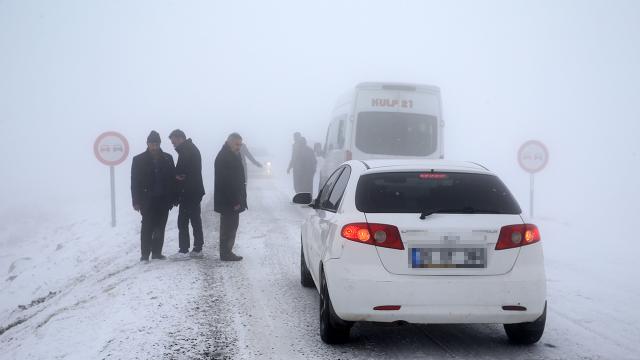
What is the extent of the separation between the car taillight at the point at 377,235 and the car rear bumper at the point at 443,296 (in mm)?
193

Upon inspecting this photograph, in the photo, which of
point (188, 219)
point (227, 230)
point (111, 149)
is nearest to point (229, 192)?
point (227, 230)

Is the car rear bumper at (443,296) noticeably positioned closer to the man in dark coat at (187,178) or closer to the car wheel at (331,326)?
the car wheel at (331,326)

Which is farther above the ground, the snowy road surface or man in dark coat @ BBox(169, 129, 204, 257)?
man in dark coat @ BBox(169, 129, 204, 257)

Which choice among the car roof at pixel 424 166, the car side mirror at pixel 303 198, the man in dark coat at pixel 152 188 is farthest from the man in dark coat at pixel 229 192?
the car roof at pixel 424 166

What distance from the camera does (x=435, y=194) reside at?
184 inches

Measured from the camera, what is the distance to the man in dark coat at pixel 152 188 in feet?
27.6

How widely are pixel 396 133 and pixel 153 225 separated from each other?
19.3ft

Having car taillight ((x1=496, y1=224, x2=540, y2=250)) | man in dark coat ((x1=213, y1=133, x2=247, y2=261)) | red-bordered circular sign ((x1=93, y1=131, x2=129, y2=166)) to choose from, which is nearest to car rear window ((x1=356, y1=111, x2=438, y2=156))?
man in dark coat ((x1=213, y1=133, x2=247, y2=261))

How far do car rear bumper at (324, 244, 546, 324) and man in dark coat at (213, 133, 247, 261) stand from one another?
4466mm

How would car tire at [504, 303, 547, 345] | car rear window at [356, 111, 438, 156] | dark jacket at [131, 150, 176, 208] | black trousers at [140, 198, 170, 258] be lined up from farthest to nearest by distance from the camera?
car rear window at [356, 111, 438, 156], black trousers at [140, 198, 170, 258], dark jacket at [131, 150, 176, 208], car tire at [504, 303, 547, 345]

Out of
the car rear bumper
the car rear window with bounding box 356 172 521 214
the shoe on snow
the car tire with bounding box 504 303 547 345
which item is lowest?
the shoe on snow

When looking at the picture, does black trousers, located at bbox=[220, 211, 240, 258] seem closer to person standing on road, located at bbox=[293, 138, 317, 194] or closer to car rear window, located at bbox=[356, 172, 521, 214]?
car rear window, located at bbox=[356, 172, 521, 214]

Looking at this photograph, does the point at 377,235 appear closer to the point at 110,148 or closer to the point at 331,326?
the point at 331,326

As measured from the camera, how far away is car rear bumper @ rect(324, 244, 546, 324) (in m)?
4.25
